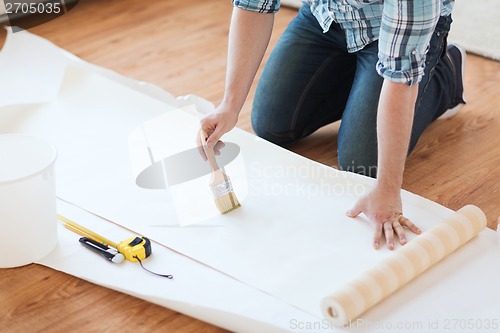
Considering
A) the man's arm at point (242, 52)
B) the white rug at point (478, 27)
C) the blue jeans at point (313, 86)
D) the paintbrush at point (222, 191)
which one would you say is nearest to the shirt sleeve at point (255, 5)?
the man's arm at point (242, 52)

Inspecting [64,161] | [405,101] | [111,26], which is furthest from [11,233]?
[111,26]

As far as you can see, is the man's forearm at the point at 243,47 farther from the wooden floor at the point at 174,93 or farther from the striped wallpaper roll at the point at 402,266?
the striped wallpaper roll at the point at 402,266

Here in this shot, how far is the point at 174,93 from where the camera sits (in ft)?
7.70

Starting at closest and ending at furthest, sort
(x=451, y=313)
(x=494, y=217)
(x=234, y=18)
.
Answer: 1. (x=451, y=313)
2. (x=494, y=217)
3. (x=234, y=18)

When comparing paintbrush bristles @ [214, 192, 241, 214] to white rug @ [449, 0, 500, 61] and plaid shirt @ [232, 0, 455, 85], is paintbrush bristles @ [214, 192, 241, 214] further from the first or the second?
white rug @ [449, 0, 500, 61]

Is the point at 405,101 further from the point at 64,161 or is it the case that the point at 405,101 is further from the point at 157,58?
the point at 157,58

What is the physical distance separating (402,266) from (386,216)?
0.61 ft

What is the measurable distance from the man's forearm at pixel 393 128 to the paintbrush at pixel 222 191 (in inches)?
12.9

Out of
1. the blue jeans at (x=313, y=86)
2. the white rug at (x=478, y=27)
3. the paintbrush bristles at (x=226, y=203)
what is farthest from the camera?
the white rug at (x=478, y=27)

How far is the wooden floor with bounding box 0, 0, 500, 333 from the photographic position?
1.40 m

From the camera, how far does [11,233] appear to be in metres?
1.47

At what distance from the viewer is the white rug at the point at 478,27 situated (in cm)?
255

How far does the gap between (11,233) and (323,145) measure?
2.88 ft

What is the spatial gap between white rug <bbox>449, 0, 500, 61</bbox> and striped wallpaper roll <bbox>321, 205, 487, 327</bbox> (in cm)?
119
